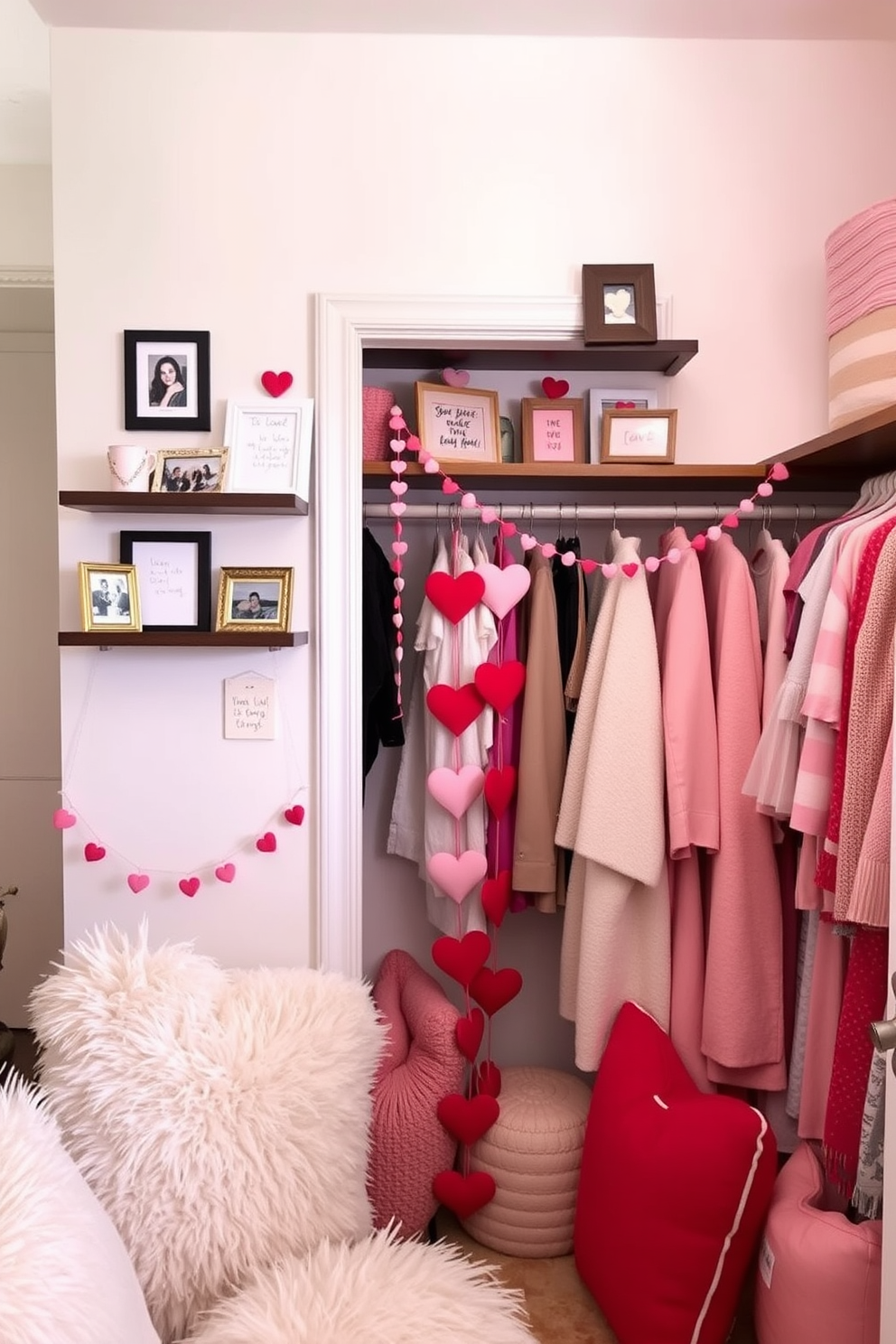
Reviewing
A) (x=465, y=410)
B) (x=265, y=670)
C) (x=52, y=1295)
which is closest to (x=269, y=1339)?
(x=52, y=1295)

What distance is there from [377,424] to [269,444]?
25 centimetres

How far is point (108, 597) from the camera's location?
6.74ft

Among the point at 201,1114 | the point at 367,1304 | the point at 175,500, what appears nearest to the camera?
the point at 367,1304

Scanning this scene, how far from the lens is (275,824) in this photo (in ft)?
7.23

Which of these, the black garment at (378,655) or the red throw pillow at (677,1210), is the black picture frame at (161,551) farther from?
the red throw pillow at (677,1210)

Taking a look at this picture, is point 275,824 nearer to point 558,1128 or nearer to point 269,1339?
point 558,1128

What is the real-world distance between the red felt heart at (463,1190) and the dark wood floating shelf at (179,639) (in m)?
1.14

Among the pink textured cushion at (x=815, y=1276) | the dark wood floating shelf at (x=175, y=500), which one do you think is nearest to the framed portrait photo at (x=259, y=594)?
the dark wood floating shelf at (x=175, y=500)

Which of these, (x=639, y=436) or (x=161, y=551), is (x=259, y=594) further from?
(x=639, y=436)

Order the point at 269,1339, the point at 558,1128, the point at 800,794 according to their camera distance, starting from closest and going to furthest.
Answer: the point at 269,1339 < the point at 800,794 < the point at 558,1128

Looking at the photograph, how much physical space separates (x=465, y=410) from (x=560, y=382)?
235 millimetres

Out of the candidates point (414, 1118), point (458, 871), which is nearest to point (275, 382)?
point (458, 871)

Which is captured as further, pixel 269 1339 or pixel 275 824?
pixel 275 824

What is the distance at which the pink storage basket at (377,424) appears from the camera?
7.30 feet
